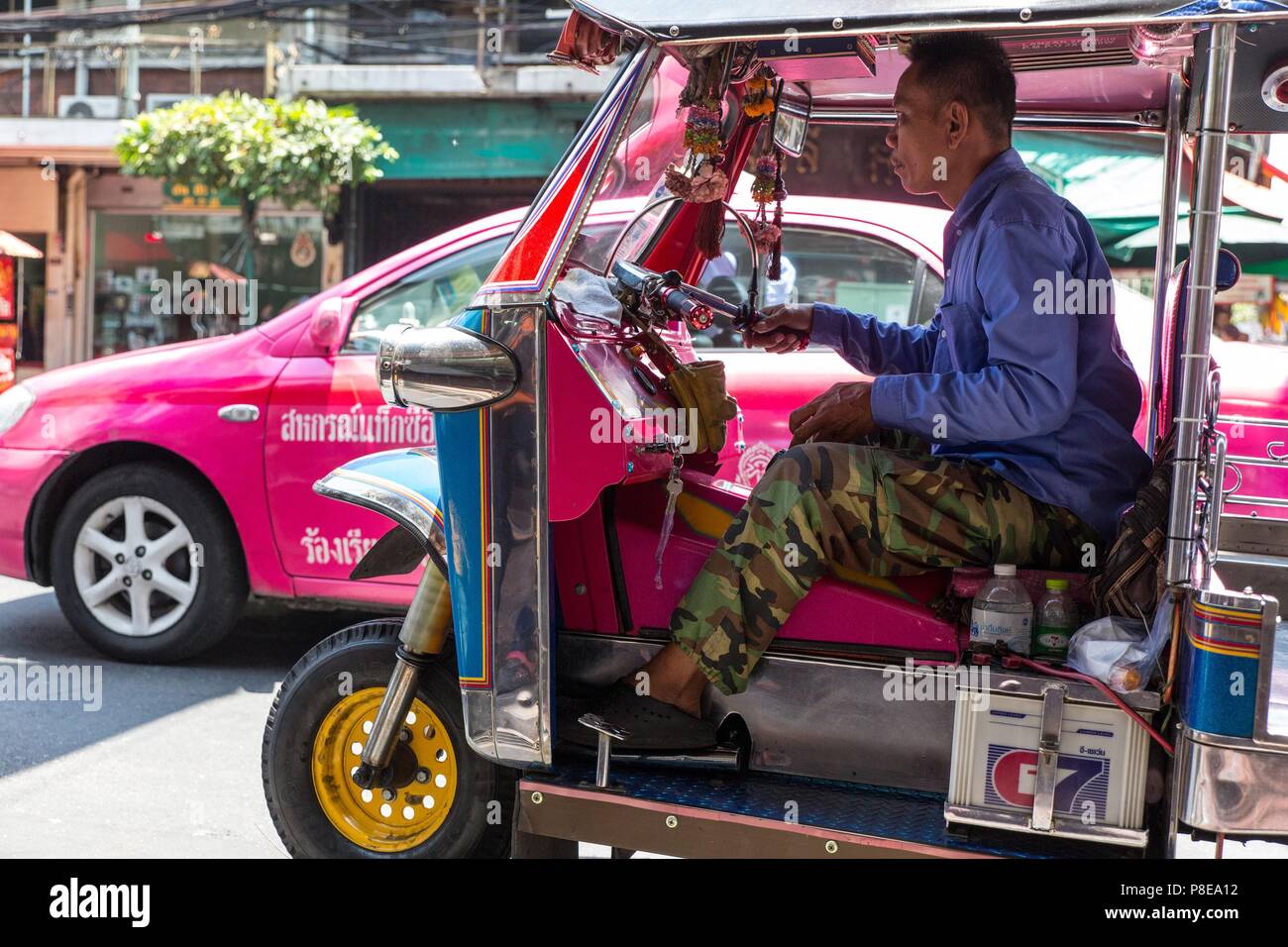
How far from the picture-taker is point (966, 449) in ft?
9.48

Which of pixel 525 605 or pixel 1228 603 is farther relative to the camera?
pixel 525 605

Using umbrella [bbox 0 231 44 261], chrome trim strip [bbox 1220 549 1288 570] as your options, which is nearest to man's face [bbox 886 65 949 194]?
chrome trim strip [bbox 1220 549 1288 570]

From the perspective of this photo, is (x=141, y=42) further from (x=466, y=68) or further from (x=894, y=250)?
(x=894, y=250)

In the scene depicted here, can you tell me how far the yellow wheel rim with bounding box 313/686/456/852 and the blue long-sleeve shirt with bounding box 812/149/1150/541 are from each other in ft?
4.11

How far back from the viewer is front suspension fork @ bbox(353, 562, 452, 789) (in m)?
2.88

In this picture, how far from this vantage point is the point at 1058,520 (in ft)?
8.95

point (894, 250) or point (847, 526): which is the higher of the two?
point (894, 250)

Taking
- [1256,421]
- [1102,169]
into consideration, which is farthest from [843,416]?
[1102,169]

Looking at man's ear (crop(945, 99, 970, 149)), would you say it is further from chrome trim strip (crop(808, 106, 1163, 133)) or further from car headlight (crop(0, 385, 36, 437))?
car headlight (crop(0, 385, 36, 437))

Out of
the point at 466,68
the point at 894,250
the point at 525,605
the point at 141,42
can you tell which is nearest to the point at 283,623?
the point at 894,250

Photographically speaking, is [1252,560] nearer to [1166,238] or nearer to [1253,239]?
[1166,238]

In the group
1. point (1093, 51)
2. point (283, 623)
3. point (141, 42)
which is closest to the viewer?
point (1093, 51)

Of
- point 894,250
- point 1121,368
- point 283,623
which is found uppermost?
point 894,250
